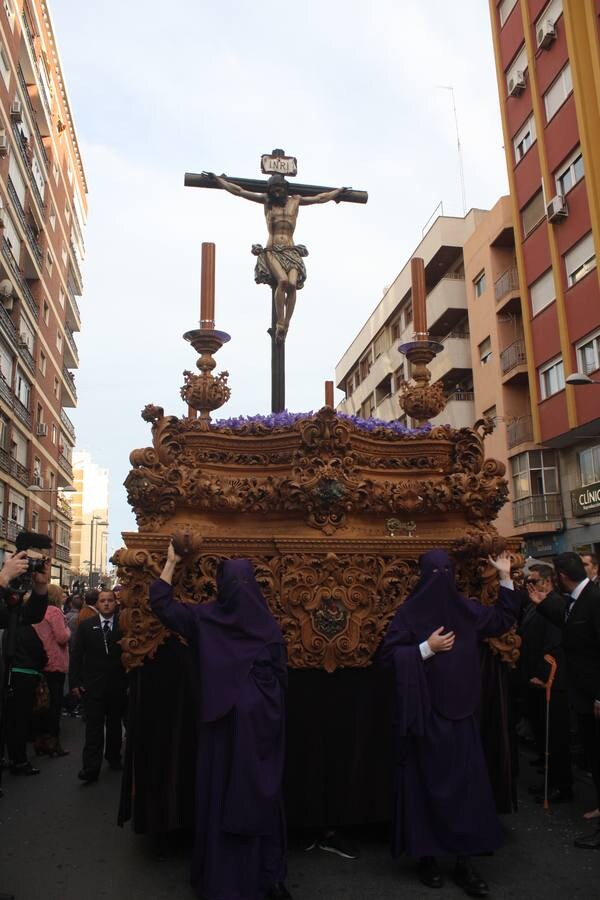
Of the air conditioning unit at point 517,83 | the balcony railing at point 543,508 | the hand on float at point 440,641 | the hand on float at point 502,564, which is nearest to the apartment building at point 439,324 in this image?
the balcony railing at point 543,508

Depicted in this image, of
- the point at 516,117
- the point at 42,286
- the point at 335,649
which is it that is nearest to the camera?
the point at 335,649

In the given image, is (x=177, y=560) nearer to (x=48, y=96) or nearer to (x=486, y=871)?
(x=486, y=871)

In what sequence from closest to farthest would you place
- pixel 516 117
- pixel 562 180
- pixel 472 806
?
pixel 472 806
pixel 562 180
pixel 516 117

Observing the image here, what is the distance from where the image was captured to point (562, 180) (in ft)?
73.6

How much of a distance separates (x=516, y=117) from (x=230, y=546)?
2572 centimetres

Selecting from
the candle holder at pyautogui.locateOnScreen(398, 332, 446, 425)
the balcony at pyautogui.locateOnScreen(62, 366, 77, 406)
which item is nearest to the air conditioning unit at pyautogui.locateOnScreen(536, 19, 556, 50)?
the candle holder at pyautogui.locateOnScreen(398, 332, 446, 425)

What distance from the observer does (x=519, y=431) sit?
2597 centimetres

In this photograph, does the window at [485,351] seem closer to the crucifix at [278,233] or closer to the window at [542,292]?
the window at [542,292]

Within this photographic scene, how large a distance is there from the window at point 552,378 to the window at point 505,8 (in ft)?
44.1

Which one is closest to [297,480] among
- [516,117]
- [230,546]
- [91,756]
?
[230,546]

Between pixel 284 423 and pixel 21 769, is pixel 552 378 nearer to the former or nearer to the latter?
pixel 284 423

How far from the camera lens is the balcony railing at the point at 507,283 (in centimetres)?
2661

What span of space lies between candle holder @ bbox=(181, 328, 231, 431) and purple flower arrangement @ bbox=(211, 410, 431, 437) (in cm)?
21

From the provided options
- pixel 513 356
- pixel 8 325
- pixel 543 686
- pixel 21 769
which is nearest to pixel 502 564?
pixel 543 686
